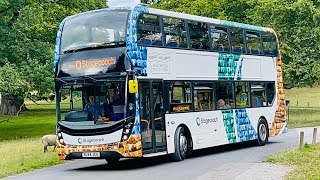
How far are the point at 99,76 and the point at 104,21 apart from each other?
1585 mm

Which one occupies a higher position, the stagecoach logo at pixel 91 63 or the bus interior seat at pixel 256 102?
the stagecoach logo at pixel 91 63

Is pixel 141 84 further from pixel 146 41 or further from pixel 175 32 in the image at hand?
pixel 175 32

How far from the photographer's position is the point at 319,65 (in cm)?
4316

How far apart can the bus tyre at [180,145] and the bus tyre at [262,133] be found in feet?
17.3

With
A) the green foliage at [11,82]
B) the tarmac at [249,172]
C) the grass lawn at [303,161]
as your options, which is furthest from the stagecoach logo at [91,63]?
the green foliage at [11,82]

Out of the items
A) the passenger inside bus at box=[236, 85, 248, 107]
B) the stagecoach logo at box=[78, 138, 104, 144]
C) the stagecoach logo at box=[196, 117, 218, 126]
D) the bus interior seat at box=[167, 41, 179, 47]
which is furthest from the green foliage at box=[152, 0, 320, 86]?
the stagecoach logo at box=[78, 138, 104, 144]

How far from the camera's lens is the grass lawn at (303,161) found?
43.4ft

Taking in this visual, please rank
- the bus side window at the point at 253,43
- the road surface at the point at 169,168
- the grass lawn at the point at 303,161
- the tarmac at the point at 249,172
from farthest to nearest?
the bus side window at the point at 253,43
the road surface at the point at 169,168
the tarmac at the point at 249,172
the grass lawn at the point at 303,161

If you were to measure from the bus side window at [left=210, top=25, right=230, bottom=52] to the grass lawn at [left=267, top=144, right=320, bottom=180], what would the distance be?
14.8 ft

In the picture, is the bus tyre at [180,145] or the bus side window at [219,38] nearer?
the bus tyre at [180,145]

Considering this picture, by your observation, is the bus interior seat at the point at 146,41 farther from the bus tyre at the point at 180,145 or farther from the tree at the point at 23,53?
the tree at the point at 23,53

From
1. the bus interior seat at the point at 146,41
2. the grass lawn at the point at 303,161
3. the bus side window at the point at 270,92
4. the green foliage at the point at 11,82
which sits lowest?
the grass lawn at the point at 303,161

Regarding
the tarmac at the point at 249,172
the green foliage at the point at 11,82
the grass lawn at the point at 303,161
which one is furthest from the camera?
the green foliage at the point at 11,82

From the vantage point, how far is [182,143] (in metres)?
18.9
